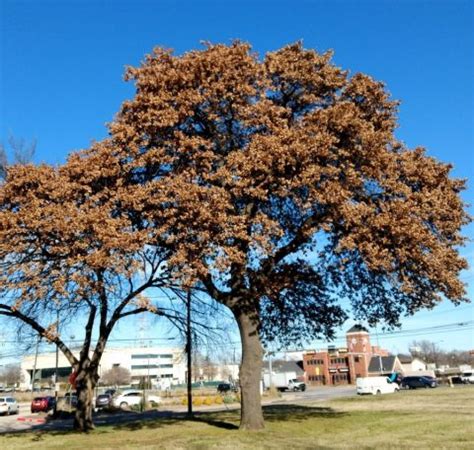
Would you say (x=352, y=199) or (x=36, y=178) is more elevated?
(x=36, y=178)

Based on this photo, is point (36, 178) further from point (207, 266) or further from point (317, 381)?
point (317, 381)

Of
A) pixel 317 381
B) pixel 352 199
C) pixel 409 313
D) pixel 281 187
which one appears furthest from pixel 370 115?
pixel 317 381

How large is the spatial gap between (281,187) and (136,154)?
5.00m

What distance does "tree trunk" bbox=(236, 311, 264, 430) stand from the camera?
1795 centimetres

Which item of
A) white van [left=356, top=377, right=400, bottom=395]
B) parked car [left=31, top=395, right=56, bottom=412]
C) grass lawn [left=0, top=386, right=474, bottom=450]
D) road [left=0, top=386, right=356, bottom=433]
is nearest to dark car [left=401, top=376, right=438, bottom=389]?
white van [left=356, top=377, right=400, bottom=395]

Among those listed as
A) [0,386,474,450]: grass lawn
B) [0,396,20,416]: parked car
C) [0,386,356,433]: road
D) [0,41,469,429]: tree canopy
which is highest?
[0,41,469,429]: tree canopy

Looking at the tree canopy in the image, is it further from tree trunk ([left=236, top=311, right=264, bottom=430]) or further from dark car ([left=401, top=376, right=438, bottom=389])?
dark car ([left=401, top=376, right=438, bottom=389])

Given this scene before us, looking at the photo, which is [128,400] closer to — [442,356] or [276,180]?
[276,180]

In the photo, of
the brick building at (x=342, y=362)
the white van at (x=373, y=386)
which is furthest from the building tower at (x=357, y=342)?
the white van at (x=373, y=386)

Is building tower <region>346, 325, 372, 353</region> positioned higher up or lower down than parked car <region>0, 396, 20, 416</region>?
higher up

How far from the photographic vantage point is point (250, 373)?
717 inches

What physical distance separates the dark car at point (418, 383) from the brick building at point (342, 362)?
33516mm

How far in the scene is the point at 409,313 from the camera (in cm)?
1970

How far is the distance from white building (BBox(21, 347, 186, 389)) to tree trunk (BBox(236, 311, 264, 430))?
121m
